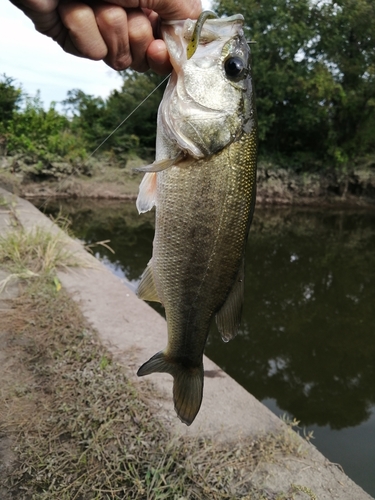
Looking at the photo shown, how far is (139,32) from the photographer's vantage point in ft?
5.39

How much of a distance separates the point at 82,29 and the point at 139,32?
0.21m

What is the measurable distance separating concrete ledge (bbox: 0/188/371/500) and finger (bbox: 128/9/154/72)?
2.00m

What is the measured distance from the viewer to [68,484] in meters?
2.09

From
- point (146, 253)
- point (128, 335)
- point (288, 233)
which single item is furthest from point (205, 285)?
point (288, 233)

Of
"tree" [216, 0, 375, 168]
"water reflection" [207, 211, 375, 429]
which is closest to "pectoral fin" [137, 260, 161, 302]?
"water reflection" [207, 211, 375, 429]

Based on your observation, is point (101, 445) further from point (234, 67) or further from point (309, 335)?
point (309, 335)

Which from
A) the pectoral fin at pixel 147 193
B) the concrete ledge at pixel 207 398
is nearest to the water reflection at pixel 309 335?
the concrete ledge at pixel 207 398

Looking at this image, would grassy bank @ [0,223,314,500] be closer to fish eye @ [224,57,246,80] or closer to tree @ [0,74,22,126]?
fish eye @ [224,57,246,80]

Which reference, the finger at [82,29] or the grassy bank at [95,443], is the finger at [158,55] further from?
the grassy bank at [95,443]

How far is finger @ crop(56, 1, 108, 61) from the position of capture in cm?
157

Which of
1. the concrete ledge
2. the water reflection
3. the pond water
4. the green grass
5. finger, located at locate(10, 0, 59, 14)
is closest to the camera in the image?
finger, located at locate(10, 0, 59, 14)

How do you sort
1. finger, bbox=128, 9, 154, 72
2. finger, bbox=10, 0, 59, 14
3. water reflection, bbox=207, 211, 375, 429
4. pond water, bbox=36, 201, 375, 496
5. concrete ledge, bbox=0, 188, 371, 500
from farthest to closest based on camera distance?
water reflection, bbox=207, 211, 375, 429 → pond water, bbox=36, 201, 375, 496 → concrete ledge, bbox=0, 188, 371, 500 → finger, bbox=128, 9, 154, 72 → finger, bbox=10, 0, 59, 14

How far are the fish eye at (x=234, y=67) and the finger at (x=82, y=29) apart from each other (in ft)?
1.69

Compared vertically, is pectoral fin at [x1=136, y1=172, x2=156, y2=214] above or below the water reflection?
above
